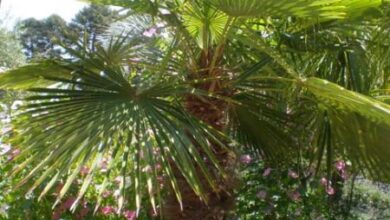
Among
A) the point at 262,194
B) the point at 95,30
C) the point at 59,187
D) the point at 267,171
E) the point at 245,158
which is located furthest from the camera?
the point at 267,171

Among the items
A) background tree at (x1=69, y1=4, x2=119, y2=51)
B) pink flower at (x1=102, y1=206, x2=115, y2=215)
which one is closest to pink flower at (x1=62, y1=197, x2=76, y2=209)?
pink flower at (x1=102, y1=206, x2=115, y2=215)

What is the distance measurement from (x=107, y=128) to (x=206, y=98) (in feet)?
3.10

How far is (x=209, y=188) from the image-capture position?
10.9 feet

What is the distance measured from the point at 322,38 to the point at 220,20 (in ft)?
2.75

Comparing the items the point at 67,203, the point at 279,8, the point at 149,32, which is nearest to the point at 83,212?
the point at 67,203

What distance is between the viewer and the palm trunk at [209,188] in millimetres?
3287

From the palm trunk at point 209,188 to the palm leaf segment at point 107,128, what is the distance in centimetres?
33

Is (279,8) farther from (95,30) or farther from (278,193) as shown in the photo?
(278,193)

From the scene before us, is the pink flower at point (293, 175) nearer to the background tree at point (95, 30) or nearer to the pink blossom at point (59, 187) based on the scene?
the pink blossom at point (59, 187)

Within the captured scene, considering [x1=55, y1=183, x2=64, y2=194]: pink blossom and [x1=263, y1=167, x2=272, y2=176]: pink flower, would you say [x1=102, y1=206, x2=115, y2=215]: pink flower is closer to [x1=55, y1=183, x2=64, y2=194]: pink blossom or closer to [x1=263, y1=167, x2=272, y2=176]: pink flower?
[x1=55, y1=183, x2=64, y2=194]: pink blossom

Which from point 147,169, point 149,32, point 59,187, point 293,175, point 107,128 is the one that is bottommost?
point 293,175

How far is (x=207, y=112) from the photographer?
11.4 feet

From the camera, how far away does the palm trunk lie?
3.29 meters

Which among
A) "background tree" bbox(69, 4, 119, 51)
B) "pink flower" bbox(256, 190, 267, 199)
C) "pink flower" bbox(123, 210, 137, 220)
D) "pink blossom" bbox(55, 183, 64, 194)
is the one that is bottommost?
"pink flower" bbox(256, 190, 267, 199)
